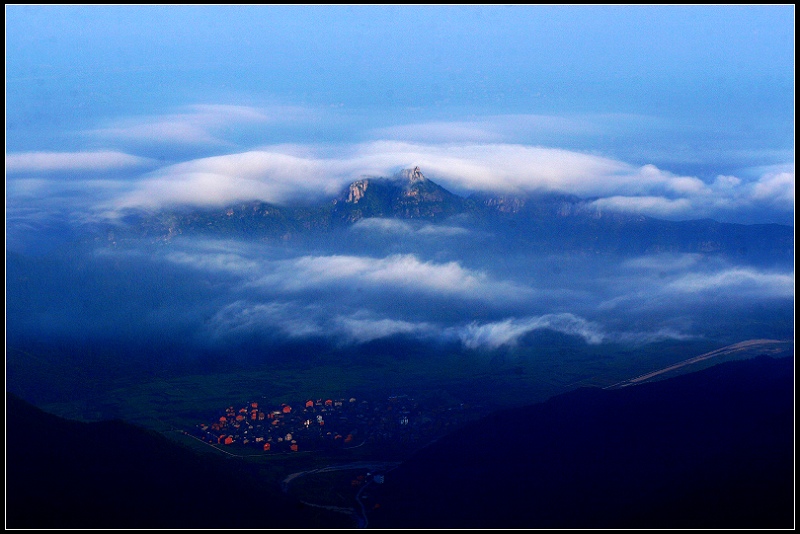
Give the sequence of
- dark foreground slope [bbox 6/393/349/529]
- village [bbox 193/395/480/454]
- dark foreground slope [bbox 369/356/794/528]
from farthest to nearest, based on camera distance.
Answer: village [bbox 193/395/480/454] → dark foreground slope [bbox 6/393/349/529] → dark foreground slope [bbox 369/356/794/528]

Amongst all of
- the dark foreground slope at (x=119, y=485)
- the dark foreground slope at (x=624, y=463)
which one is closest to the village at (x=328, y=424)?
the dark foreground slope at (x=624, y=463)

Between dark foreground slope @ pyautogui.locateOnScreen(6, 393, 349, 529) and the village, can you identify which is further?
Result: the village

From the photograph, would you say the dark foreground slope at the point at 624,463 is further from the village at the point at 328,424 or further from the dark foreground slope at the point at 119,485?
the village at the point at 328,424

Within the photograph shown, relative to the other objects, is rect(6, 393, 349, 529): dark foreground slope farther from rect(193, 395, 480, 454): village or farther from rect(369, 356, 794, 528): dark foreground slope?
rect(193, 395, 480, 454): village

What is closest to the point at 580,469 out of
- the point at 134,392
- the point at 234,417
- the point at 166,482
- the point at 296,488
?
the point at 296,488

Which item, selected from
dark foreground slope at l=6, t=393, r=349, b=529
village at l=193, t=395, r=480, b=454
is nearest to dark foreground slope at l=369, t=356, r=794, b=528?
dark foreground slope at l=6, t=393, r=349, b=529

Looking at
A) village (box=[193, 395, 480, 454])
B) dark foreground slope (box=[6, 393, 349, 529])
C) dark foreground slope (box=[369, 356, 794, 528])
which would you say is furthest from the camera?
village (box=[193, 395, 480, 454])

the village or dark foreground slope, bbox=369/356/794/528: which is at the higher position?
the village
